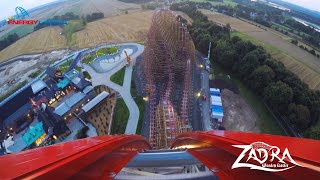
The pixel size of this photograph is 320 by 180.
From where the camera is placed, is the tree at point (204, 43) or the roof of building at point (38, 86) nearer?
the roof of building at point (38, 86)

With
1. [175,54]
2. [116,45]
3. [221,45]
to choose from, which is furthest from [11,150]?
[221,45]

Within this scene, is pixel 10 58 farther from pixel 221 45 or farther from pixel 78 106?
pixel 221 45

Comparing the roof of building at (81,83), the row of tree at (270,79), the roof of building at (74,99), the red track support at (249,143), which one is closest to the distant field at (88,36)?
the roof of building at (81,83)

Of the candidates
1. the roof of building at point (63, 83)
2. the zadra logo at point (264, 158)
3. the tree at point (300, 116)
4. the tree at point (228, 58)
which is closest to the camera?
the zadra logo at point (264, 158)

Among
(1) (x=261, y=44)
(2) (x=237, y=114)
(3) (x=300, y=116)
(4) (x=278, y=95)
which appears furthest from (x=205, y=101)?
(1) (x=261, y=44)

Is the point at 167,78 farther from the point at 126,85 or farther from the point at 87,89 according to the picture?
the point at 87,89

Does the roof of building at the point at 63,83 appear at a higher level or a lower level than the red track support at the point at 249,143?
lower

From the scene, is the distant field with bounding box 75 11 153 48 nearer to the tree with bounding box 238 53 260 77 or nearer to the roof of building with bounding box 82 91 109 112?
the roof of building with bounding box 82 91 109 112

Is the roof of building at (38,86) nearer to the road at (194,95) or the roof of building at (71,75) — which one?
the roof of building at (71,75)
